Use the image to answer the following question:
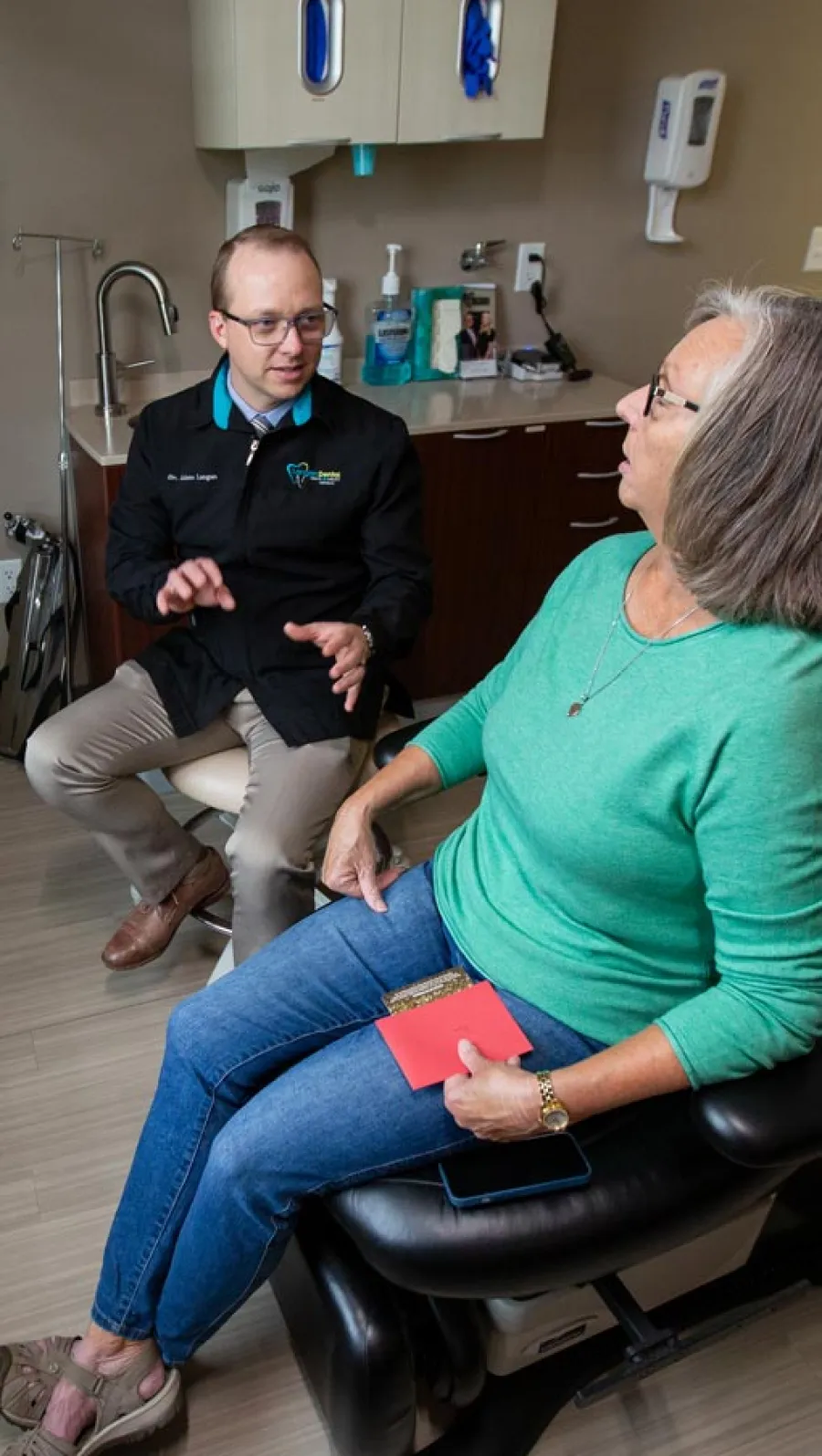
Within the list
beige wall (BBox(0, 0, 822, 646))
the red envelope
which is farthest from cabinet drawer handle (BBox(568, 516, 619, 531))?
the red envelope

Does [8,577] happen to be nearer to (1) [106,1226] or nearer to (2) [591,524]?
(2) [591,524]

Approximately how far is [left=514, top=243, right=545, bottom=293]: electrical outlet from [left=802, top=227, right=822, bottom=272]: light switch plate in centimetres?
95

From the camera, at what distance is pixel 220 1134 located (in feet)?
3.80

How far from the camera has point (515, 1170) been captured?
1057 mm

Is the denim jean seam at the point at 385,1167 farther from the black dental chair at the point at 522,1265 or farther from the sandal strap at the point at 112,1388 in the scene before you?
the sandal strap at the point at 112,1388

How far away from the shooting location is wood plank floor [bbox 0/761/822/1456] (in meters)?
1.39

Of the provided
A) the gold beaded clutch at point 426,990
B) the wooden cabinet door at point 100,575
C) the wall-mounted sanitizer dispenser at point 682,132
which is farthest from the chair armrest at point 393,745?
the wall-mounted sanitizer dispenser at point 682,132

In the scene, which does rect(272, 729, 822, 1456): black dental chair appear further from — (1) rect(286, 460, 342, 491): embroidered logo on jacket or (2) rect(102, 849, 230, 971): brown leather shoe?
(1) rect(286, 460, 342, 491): embroidered logo on jacket

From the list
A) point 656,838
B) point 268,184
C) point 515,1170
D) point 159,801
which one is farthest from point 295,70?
point 515,1170

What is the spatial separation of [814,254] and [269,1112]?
120 inches

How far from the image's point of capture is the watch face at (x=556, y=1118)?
3.45ft

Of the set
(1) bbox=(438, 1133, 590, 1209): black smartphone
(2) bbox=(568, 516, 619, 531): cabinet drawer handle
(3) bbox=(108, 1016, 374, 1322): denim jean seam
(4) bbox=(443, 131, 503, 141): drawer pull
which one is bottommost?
(3) bbox=(108, 1016, 374, 1322): denim jean seam

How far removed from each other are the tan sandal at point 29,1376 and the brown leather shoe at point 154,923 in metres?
0.70

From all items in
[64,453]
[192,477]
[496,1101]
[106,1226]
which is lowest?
[106,1226]
